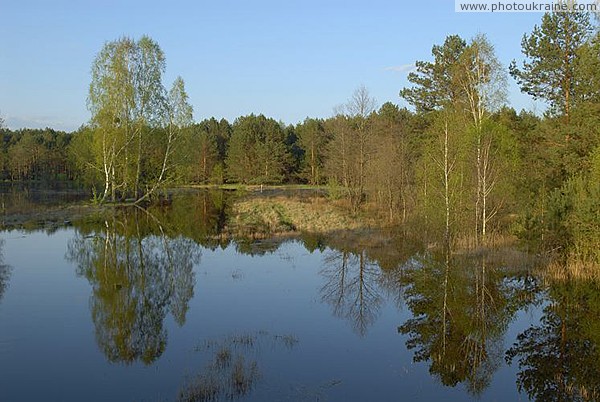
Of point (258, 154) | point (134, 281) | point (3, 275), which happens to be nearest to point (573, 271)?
point (134, 281)

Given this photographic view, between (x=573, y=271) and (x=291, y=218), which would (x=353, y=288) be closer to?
(x=573, y=271)

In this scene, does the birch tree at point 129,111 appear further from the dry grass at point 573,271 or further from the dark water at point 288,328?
the dry grass at point 573,271

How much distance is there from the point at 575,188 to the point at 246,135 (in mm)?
68555

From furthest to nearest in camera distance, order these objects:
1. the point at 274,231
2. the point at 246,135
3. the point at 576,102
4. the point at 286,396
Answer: the point at 246,135 < the point at 274,231 < the point at 576,102 < the point at 286,396

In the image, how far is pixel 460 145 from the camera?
81.9 ft

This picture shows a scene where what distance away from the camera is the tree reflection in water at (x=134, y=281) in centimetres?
1144

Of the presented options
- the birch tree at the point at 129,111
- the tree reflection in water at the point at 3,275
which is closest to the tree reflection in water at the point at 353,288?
the tree reflection in water at the point at 3,275

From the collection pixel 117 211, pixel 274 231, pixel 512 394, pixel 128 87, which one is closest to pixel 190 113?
pixel 128 87

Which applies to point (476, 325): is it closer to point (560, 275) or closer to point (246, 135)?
point (560, 275)

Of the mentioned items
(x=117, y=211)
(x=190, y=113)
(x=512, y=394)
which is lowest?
(x=512, y=394)

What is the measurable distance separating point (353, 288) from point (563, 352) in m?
7.36

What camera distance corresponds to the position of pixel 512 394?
29.5ft

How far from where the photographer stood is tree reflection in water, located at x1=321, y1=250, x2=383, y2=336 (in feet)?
46.3

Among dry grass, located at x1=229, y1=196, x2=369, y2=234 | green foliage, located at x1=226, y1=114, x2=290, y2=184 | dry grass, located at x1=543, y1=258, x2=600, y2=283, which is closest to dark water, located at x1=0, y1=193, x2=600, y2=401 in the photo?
dry grass, located at x1=543, y1=258, x2=600, y2=283
